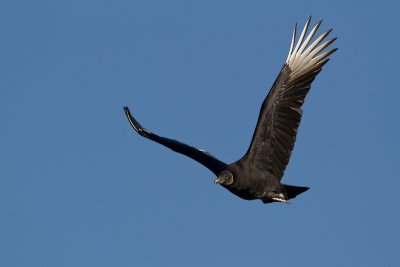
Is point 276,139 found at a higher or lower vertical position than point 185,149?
lower

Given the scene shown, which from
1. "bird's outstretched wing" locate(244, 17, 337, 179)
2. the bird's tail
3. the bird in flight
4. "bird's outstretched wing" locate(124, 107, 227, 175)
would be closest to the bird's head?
the bird in flight

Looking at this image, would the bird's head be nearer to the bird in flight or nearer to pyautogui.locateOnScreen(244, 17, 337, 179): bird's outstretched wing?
the bird in flight

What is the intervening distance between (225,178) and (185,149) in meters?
1.84

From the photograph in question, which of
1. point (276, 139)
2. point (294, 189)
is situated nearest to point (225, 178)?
point (276, 139)

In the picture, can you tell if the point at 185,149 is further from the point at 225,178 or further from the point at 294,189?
the point at 294,189

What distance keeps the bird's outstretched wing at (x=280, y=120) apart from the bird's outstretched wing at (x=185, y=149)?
29.1 inches

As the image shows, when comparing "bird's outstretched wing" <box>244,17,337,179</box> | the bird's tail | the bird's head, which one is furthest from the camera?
the bird's tail

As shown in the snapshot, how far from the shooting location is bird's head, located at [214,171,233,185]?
9.14 metres

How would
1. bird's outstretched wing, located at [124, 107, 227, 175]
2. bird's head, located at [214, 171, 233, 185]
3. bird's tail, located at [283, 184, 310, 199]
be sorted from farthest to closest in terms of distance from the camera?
1. bird's outstretched wing, located at [124, 107, 227, 175]
2. bird's tail, located at [283, 184, 310, 199]
3. bird's head, located at [214, 171, 233, 185]

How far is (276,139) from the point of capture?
969 centimetres

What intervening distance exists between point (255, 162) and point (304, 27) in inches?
95.2

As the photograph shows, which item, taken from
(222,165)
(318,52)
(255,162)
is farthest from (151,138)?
(318,52)

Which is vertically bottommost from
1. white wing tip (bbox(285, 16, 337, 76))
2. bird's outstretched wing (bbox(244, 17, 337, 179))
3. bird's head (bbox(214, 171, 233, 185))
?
bird's head (bbox(214, 171, 233, 185))

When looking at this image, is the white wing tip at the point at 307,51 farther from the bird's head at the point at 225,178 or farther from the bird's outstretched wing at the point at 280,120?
the bird's head at the point at 225,178
